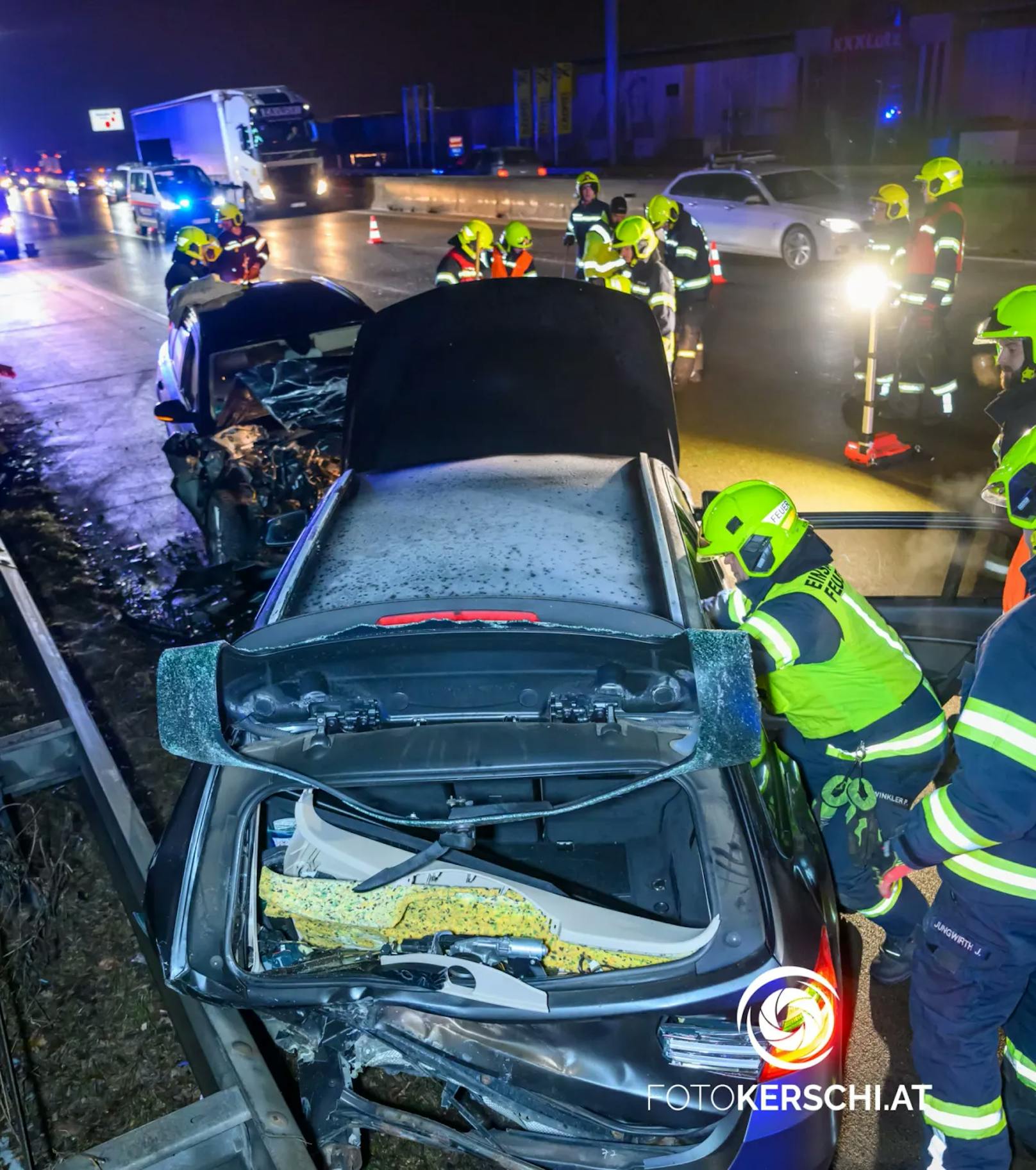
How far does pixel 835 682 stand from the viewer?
9.85 feet

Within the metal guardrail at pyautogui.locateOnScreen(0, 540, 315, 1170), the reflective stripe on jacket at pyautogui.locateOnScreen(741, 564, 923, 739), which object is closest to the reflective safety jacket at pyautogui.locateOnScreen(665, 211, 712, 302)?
the metal guardrail at pyautogui.locateOnScreen(0, 540, 315, 1170)

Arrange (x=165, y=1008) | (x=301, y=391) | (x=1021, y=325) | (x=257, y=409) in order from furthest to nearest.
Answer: (x=257, y=409) → (x=301, y=391) → (x=1021, y=325) → (x=165, y=1008)

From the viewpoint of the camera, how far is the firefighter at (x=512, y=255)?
905 cm

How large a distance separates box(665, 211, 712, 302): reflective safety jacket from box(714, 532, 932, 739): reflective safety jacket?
6428 millimetres

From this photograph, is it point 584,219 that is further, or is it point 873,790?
point 584,219

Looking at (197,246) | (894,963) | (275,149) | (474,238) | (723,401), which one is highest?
(275,149)

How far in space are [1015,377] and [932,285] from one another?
3.52m

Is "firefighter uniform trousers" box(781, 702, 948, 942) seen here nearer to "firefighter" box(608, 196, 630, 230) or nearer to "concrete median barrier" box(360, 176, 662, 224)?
"firefighter" box(608, 196, 630, 230)

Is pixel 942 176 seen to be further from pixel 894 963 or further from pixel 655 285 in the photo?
pixel 894 963

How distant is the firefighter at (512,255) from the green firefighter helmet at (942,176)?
3.42 metres

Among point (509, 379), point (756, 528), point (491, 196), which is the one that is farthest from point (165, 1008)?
point (491, 196)

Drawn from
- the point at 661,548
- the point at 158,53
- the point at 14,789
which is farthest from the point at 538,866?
the point at 158,53

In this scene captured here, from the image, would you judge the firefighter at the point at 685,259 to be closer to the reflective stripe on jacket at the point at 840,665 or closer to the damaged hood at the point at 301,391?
the damaged hood at the point at 301,391

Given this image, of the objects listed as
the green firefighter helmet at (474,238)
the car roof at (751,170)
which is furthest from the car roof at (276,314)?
the car roof at (751,170)
